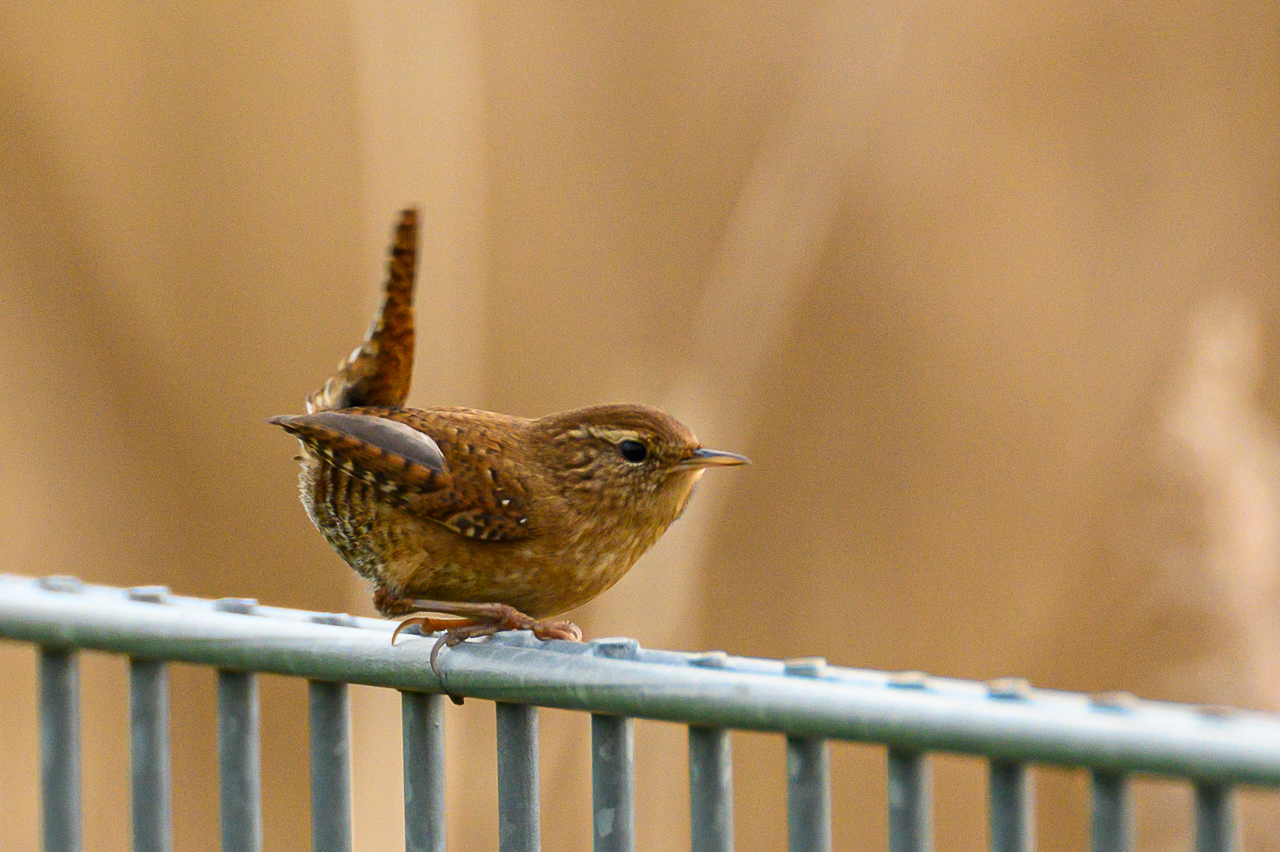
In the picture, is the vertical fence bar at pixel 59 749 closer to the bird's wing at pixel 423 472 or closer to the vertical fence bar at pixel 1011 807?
the bird's wing at pixel 423 472

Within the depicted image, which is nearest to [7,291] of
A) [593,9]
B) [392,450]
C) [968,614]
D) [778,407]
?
[593,9]

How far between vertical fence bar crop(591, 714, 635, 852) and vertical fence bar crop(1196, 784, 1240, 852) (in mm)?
322

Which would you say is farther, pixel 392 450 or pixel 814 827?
pixel 392 450

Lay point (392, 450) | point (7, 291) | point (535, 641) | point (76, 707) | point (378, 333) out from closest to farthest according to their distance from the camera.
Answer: point (535, 641), point (76, 707), point (392, 450), point (378, 333), point (7, 291)

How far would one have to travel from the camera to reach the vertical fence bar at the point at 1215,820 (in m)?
0.59

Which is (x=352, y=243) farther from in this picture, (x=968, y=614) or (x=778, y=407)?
(x=968, y=614)

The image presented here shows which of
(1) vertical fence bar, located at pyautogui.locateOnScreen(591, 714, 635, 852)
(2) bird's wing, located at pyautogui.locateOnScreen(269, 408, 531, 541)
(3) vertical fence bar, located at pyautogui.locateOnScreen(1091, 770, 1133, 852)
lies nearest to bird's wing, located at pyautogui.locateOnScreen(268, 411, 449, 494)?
(2) bird's wing, located at pyautogui.locateOnScreen(269, 408, 531, 541)

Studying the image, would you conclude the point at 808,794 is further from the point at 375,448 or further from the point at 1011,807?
the point at 375,448

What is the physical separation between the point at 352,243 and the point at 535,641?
258 cm

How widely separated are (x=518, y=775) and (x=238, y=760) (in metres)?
0.22

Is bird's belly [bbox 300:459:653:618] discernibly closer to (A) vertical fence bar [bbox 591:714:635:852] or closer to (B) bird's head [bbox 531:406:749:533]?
(B) bird's head [bbox 531:406:749:533]

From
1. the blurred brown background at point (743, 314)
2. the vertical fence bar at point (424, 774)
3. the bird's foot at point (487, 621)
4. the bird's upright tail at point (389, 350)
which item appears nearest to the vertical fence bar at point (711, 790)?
the vertical fence bar at point (424, 774)

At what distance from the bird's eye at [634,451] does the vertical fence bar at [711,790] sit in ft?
1.76

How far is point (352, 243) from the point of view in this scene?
327cm
